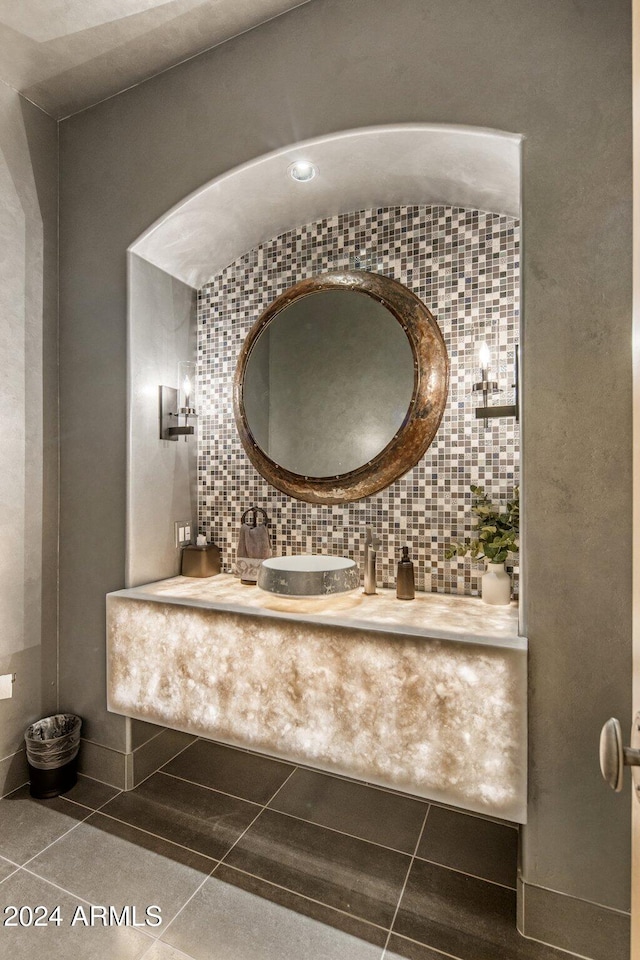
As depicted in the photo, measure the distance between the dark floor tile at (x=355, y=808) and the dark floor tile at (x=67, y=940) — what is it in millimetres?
692

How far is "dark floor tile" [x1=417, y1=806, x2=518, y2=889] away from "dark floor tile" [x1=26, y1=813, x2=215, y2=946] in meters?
0.76

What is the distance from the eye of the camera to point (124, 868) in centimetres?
162

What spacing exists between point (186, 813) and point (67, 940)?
22.4 inches

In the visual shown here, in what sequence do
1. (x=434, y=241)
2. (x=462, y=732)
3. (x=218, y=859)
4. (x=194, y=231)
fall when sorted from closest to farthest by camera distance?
(x=462, y=732), (x=218, y=859), (x=434, y=241), (x=194, y=231)

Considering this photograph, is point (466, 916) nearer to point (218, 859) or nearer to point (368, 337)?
point (218, 859)

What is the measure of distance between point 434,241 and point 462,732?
5.68ft

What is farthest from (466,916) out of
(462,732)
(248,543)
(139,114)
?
(139,114)

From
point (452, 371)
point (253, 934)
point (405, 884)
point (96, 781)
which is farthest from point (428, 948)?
point (452, 371)

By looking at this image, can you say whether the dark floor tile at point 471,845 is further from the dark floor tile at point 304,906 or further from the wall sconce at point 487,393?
the wall sconce at point 487,393

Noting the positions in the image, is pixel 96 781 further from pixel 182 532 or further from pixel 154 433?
pixel 154 433

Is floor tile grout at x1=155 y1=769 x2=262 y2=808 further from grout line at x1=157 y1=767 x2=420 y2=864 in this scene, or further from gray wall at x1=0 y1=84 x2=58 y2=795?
gray wall at x1=0 y1=84 x2=58 y2=795

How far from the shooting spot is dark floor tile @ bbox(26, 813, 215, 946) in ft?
4.91

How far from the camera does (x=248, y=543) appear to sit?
6.91ft

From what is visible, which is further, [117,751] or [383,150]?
[117,751]
